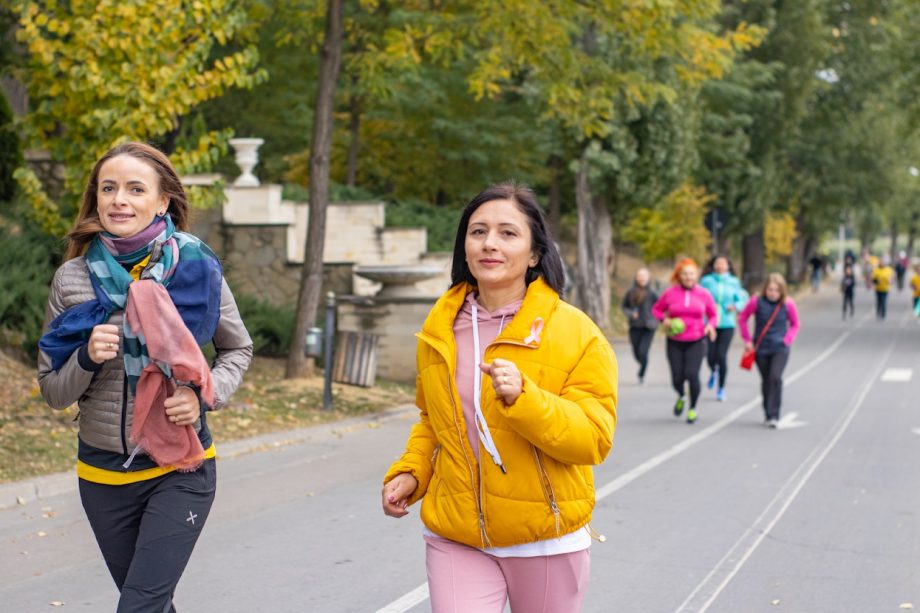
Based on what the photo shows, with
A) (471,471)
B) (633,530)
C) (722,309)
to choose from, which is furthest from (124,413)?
(722,309)

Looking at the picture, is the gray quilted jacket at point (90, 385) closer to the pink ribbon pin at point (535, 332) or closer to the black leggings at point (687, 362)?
the pink ribbon pin at point (535, 332)

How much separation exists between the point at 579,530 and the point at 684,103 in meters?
25.9

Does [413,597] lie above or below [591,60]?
below

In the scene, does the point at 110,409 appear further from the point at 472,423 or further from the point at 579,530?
the point at 579,530

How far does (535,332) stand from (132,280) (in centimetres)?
120

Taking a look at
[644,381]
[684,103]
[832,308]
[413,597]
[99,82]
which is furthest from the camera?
[832,308]

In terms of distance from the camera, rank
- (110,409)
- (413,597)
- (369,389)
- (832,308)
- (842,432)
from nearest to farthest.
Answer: (110,409)
(413,597)
(842,432)
(369,389)
(832,308)

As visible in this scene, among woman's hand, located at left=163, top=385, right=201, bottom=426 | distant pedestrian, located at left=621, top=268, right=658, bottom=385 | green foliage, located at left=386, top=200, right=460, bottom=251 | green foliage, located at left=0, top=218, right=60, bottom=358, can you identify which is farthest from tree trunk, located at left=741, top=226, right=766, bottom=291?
woman's hand, located at left=163, top=385, right=201, bottom=426

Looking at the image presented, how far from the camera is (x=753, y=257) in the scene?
46.2 meters

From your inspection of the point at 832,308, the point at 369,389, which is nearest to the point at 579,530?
the point at 369,389

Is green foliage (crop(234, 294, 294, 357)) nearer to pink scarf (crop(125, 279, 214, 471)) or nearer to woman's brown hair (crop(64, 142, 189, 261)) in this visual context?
woman's brown hair (crop(64, 142, 189, 261))

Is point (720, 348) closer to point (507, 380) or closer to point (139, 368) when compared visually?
point (139, 368)

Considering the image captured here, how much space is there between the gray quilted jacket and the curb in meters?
5.12

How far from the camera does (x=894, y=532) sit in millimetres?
8312
